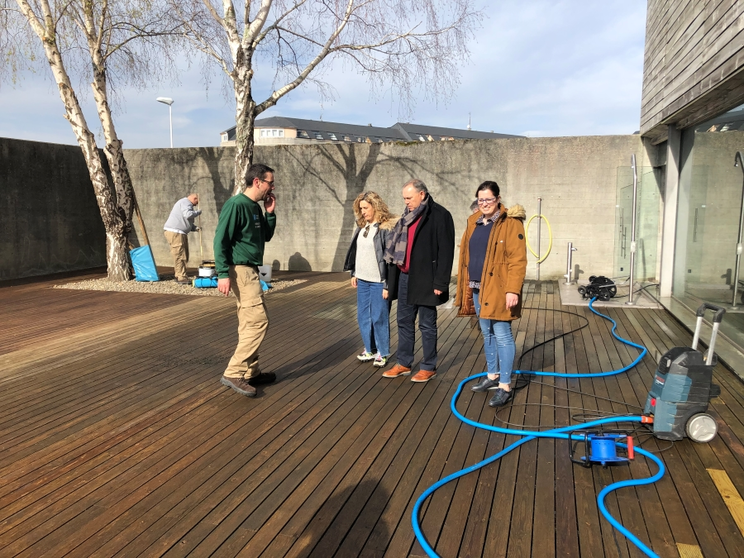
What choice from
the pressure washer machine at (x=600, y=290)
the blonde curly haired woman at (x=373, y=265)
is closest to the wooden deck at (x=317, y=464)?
the blonde curly haired woman at (x=373, y=265)

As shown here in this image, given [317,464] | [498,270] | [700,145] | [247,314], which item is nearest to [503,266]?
[498,270]

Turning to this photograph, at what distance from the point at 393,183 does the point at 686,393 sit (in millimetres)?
8336

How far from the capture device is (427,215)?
4141 millimetres

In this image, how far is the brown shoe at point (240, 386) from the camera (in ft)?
13.1

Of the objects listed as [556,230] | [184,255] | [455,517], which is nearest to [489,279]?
[455,517]

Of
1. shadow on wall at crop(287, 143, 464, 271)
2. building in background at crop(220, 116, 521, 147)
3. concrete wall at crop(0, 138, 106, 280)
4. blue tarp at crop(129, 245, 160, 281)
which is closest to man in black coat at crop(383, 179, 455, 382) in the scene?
shadow on wall at crop(287, 143, 464, 271)

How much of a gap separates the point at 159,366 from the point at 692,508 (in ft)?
13.5

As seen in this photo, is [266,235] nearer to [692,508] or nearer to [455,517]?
[455,517]

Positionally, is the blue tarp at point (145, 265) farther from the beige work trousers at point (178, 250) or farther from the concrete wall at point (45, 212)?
the concrete wall at point (45, 212)

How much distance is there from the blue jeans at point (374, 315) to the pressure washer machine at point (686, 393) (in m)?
2.15

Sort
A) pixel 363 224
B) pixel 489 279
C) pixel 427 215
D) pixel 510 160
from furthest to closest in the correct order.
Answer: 1. pixel 510 160
2. pixel 363 224
3. pixel 427 215
4. pixel 489 279

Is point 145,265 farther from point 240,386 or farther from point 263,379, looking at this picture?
point 240,386

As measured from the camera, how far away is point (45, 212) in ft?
36.7

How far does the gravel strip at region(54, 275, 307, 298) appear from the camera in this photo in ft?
29.2
